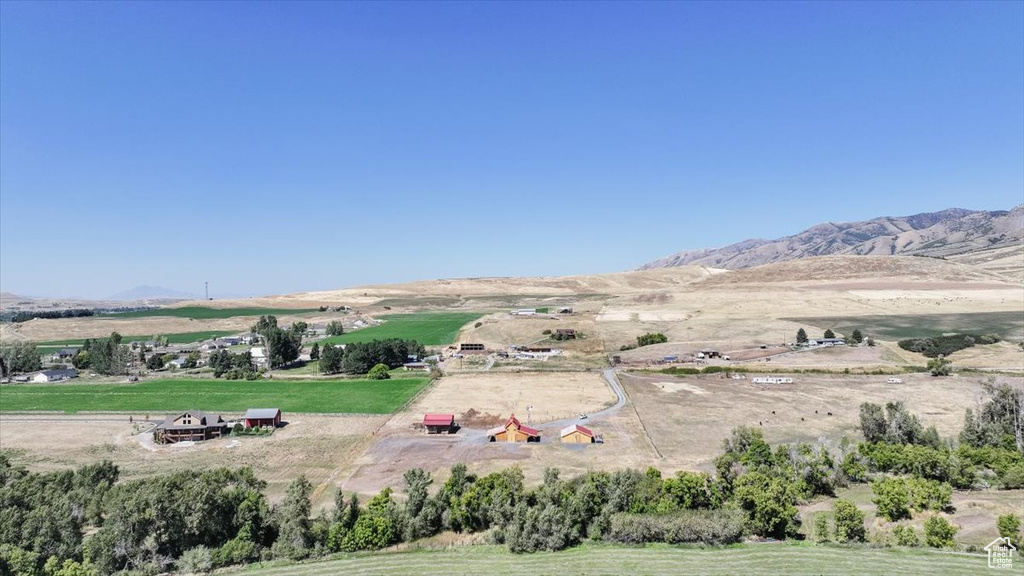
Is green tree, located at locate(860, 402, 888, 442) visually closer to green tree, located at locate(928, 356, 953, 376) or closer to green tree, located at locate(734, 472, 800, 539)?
green tree, located at locate(734, 472, 800, 539)

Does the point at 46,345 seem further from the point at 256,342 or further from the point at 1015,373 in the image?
the point at 1015,373

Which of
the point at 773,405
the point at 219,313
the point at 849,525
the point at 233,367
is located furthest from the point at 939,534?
the point at 219,313

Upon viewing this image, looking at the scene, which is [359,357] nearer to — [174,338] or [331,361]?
[331,361]

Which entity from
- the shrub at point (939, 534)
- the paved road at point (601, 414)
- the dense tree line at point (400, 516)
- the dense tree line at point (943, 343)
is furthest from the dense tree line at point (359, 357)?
the dense tree line at point (943, 343)

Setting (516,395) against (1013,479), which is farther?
(516,395)

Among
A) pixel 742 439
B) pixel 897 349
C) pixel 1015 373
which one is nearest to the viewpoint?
pixel 742 439

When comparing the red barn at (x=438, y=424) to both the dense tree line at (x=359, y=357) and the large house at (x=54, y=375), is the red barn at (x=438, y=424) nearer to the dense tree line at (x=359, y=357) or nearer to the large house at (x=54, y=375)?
the dense tree line at (x=359, y=357)

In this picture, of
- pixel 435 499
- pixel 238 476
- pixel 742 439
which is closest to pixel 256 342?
pixel 238 476
